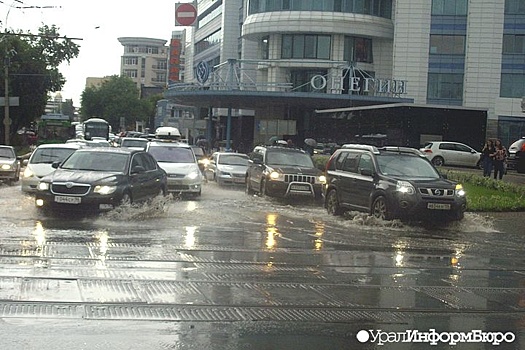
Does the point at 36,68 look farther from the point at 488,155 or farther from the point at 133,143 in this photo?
the point at 488,155

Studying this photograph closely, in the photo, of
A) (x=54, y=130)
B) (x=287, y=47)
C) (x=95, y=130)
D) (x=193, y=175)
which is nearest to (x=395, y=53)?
(x=287, y=47)

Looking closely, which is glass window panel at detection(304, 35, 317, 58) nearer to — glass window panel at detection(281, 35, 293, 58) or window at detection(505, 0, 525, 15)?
glass window panel at detection(281, 35, 293, 58)

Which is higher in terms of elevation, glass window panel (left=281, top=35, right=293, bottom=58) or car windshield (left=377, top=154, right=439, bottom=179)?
glass window panel (left=281, top=35, right=293, bottom=58)

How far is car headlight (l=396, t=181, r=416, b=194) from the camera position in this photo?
1667 cm

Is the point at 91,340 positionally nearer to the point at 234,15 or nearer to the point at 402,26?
A: the point at 402,26

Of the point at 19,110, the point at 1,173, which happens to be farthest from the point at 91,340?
the point at 19,110

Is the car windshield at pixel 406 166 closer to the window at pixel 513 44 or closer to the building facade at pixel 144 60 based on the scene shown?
the window at pixel 513 44

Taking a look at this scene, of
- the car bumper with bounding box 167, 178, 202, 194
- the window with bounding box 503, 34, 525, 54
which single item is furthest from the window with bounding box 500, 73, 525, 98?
the car bumper with bounding box 167, 178, 202, 194

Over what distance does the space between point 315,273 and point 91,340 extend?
4.66 meters

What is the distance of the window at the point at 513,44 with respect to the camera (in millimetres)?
59625

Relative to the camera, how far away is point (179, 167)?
23.6m

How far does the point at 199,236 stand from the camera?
14.3m

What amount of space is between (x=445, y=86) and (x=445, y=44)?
3142 millimetres

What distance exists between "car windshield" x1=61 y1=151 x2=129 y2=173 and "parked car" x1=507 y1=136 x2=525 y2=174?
953 inches
